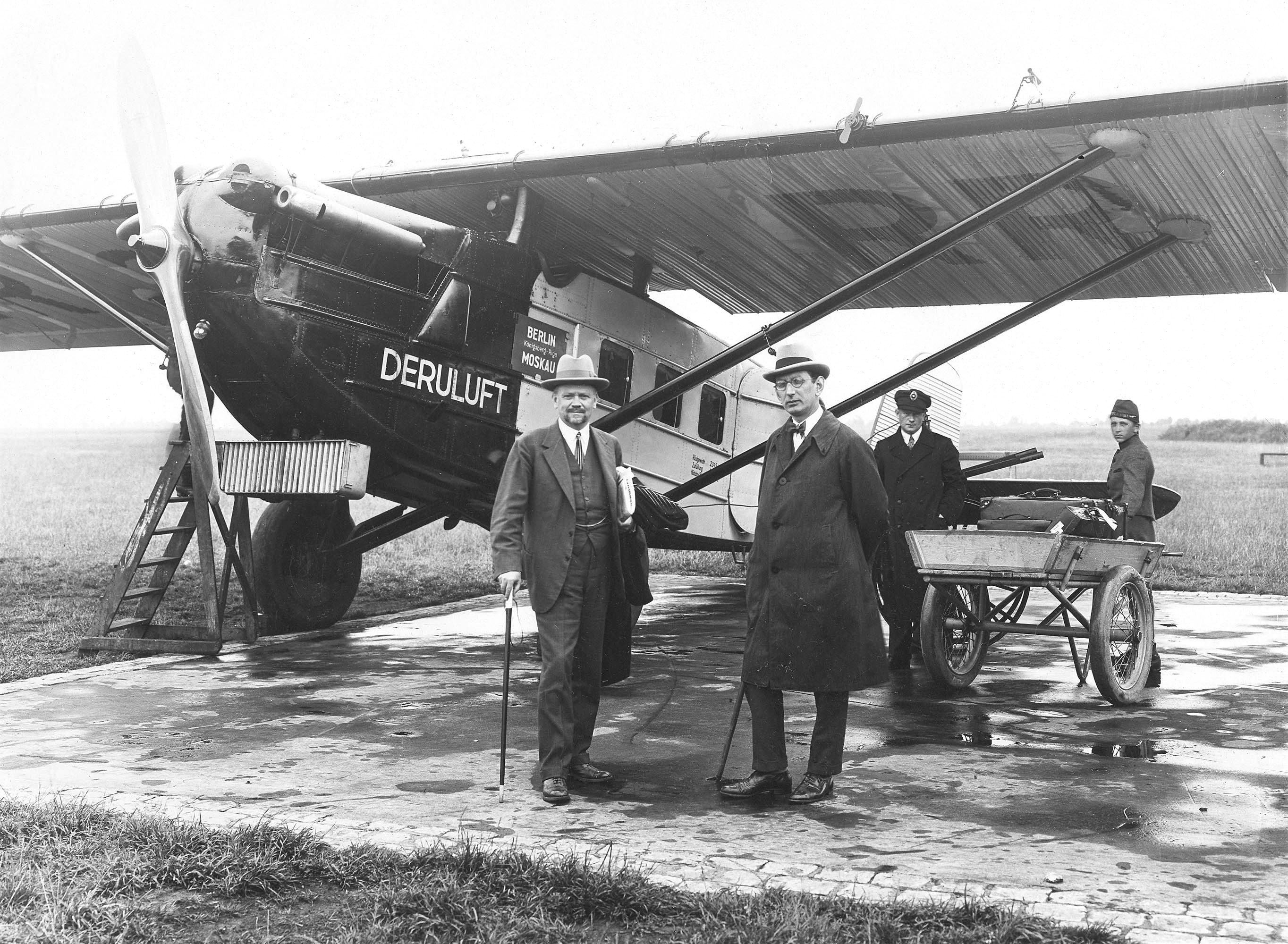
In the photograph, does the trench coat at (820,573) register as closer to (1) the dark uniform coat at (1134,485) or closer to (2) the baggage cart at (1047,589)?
(2) the baggage cart at (1047,589)

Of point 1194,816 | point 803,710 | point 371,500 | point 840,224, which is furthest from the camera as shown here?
point 371,500

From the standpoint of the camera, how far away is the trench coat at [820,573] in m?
5.03

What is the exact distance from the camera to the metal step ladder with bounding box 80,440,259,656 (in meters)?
8.86

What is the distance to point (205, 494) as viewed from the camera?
8.91 metres

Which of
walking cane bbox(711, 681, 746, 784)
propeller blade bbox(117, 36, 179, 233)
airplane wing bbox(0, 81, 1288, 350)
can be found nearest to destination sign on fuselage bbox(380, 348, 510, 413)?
airplane wing bbox(0, 81, 1288, 350)

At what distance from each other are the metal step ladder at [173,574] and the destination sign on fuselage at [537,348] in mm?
2487

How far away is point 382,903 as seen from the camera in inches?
136

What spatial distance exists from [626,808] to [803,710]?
251cm

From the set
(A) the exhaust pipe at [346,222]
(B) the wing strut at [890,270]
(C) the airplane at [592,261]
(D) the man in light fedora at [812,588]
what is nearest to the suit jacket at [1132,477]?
(C) the airplane at [592,261]

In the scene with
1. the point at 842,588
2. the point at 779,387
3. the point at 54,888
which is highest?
the point at 779,387

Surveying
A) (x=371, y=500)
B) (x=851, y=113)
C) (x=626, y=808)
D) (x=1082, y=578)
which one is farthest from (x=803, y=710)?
(x=371, y=500)

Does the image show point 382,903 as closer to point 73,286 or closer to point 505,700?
point 505,700

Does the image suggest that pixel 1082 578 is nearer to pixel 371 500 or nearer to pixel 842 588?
pixel 842 588

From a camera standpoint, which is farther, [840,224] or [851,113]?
[840,224]
